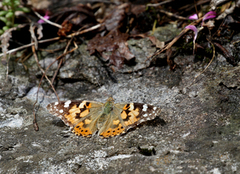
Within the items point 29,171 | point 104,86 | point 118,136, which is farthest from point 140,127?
point 29,171

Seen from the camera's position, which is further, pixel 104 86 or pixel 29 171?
pixel 104 86

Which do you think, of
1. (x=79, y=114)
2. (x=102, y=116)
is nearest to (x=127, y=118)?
(x=102, y=116)

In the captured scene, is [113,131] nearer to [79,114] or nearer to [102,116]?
[102,116]

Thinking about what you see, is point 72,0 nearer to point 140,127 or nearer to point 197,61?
point 197,61

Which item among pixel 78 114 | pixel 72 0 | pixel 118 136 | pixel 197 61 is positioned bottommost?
pixel 118 136

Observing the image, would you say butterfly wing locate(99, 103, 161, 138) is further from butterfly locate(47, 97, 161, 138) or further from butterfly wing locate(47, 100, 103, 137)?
butterfly wing locate(47, 100, 103, 137)

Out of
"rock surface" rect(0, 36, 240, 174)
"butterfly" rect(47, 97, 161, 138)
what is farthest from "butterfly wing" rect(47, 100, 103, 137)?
"rock surface" rect(0, 36, 240, 174)

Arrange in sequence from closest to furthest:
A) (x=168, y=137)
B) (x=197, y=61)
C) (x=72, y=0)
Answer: (x=168, y=137), (x=197, y=61), (x=72, y=0)
